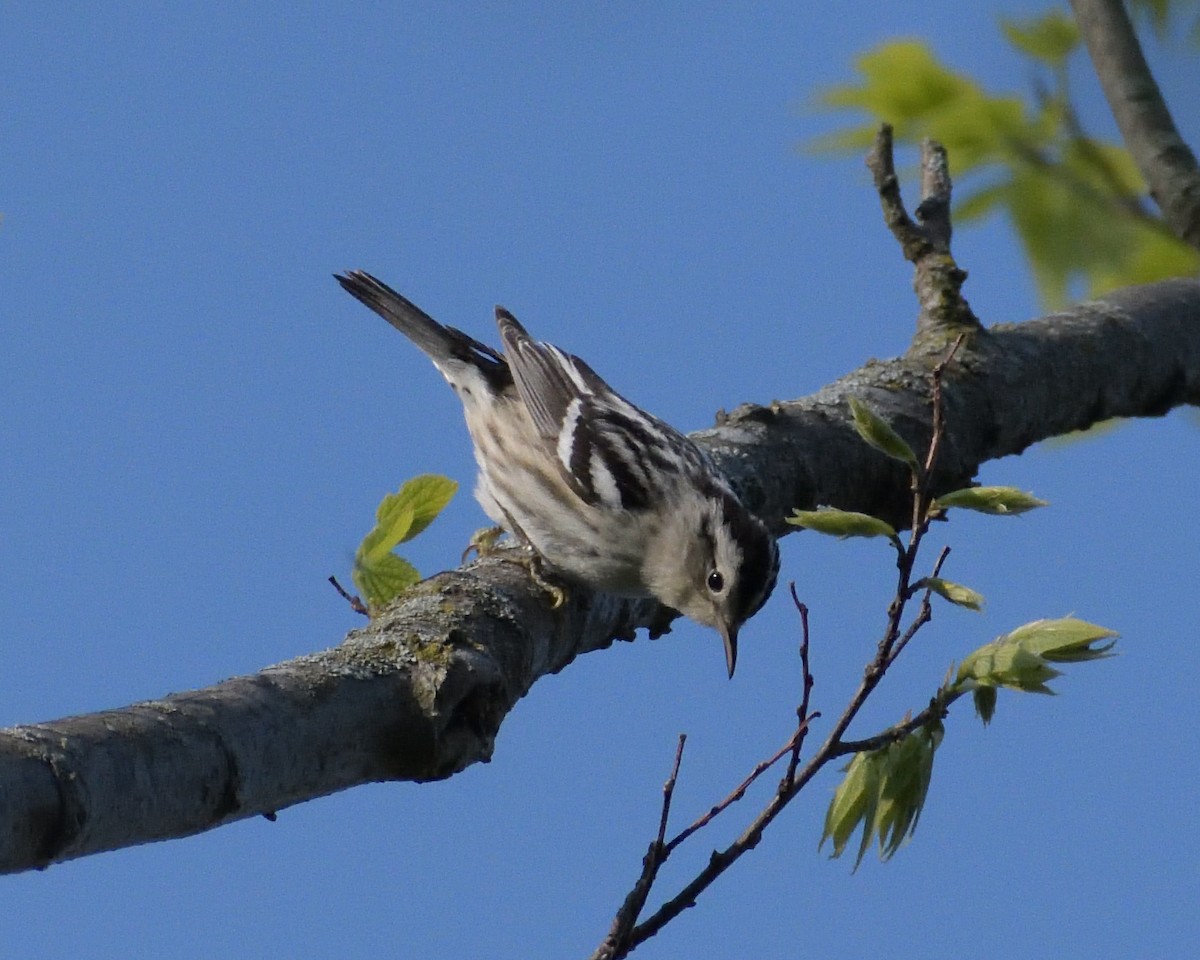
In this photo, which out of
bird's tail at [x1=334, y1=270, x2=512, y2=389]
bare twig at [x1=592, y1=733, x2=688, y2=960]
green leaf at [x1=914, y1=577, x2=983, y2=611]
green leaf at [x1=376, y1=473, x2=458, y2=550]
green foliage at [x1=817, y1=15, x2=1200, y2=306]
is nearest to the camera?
bare twig at [x1=592, y1=733, x2=688, y2=960]

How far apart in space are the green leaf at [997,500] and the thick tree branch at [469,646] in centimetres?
106

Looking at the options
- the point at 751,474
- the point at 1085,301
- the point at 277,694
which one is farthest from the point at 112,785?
the point at 1085,301

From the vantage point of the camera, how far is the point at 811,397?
16.9ft

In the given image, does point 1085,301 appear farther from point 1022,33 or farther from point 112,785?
Answer: point 112,785

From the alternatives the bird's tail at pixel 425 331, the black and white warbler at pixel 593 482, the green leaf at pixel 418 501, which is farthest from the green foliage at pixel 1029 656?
the bird's tail at pixel 425 331

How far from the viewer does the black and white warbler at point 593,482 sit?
5074mm

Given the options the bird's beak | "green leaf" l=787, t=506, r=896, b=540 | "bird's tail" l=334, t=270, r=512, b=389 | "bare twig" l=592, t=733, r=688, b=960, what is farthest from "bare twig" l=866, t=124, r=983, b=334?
"bare twig" l=592, t=733, r=688, b=960

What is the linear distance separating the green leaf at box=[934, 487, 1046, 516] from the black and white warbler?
1582 mm

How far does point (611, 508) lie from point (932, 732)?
8.47 ft

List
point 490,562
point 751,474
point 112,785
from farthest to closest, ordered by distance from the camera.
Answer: point 751,474 → point 490,562 → point 112,785

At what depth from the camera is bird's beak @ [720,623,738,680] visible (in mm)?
5461

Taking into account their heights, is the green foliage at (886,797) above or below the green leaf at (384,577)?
below

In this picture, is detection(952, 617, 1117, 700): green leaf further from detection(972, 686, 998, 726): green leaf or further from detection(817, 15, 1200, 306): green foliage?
detection(817, 15, 1200, 306): green foliage

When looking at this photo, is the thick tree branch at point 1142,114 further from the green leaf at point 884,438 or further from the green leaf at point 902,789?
the green leaf at point 902,789
